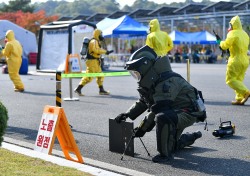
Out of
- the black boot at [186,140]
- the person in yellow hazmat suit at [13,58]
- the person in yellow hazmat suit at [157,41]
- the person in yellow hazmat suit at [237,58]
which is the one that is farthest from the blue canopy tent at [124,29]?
the black boot at [186,140]

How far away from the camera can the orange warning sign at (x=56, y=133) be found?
306 inches

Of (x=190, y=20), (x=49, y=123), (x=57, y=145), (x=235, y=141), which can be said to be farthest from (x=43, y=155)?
(x=190, y=20)

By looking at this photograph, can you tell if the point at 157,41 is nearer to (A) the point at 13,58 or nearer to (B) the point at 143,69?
(A) the point at 13,58

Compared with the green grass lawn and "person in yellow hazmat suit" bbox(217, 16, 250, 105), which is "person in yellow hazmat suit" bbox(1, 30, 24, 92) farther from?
the green grass lawn

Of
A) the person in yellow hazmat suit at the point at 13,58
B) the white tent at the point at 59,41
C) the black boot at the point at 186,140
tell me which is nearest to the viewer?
the black boot at the point at 186,140

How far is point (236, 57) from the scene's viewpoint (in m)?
14.0

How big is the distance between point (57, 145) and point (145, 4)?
122 m

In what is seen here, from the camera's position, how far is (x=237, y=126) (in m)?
10.8

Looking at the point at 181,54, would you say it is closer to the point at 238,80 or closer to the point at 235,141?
the point at 238,80

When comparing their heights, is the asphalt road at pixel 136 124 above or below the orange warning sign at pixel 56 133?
below

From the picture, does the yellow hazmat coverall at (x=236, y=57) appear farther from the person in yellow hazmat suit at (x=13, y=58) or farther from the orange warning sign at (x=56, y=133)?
the person in yellow hazmat suit at (x=13, y=58)

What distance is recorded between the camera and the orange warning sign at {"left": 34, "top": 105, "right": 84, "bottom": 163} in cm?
778

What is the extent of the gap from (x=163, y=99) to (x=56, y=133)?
1.52 meters

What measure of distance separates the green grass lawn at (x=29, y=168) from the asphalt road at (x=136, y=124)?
3.15ft
